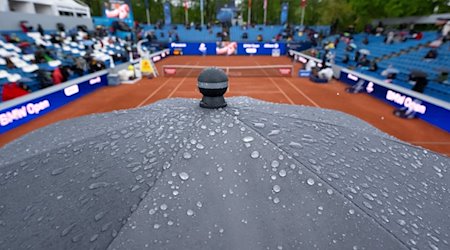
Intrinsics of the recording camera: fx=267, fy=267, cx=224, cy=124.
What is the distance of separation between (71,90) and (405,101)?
1491 cm

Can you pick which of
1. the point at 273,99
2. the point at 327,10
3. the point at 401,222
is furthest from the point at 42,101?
the point at 327,10

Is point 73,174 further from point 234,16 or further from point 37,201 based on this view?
point 234,16

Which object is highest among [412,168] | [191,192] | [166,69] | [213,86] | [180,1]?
[180,1]

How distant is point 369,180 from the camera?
191 centimetres

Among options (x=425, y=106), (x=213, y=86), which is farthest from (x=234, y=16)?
(x=213, y=86)

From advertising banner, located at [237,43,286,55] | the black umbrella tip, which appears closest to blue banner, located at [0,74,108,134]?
the black umbrella tip

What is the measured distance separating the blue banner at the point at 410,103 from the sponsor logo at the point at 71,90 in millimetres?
14509

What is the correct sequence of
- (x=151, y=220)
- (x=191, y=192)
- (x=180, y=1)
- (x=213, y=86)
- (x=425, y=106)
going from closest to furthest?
(x=151, y=220)
(x=191, y=192)
(x=213, y=86)
(x=425, y=106)
(x=180, y=1)

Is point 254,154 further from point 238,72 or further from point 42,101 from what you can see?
point 238,72

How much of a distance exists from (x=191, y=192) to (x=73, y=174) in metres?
0.97

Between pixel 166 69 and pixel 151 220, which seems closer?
pixel 151 220

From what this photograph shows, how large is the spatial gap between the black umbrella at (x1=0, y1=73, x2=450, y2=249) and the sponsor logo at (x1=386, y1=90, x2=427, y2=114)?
31.1 ft

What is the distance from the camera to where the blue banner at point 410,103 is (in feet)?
31.0

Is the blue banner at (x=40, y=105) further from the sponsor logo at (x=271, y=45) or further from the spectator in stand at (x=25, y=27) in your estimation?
the sponsor logo at (x=271, y=45)
